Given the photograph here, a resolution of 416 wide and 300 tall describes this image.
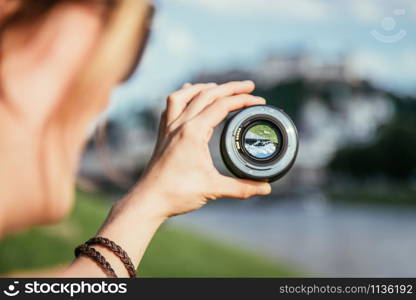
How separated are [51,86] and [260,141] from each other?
1.22 m

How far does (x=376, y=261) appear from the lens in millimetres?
7008

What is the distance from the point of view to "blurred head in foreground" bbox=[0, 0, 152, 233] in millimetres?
1496

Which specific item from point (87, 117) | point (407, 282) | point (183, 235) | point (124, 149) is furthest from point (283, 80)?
point (407, 282)

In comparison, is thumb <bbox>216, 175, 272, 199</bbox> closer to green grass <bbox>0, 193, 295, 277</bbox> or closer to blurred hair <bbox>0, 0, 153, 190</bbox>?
blurred hair <bbox>0, 0, 153, 190</bbox>

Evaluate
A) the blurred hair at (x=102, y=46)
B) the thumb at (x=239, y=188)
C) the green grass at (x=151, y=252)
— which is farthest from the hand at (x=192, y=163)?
the green grass at (x=151, y=252)

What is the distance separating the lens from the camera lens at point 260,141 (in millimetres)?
655

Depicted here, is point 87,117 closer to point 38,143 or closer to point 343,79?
point 38,143

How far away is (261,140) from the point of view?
0.69 m

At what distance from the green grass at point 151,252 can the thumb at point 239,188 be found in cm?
235

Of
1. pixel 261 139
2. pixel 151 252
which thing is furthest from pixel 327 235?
pixel 261 139

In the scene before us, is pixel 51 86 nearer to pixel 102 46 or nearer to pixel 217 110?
pixel 102 46

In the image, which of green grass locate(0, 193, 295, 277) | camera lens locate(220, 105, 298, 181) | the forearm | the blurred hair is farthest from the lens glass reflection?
green grass locate(0, 193, 295, 277)

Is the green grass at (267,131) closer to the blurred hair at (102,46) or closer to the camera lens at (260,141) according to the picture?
the camera lens at (260,141)

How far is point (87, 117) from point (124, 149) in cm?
361
